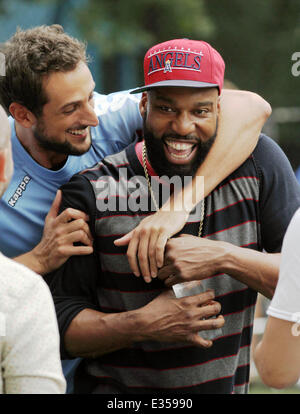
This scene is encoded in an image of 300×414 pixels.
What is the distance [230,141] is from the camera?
100 inches

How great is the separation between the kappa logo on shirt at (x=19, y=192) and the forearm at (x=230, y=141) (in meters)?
0.58

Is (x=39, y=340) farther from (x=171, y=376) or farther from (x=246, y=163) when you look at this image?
(x=246, y=163)

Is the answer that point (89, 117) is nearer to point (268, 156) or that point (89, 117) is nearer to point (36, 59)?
point (36, 59)

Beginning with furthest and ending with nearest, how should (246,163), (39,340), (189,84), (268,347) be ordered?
(246,163) < (189,84) < (268,347) < (39,340)

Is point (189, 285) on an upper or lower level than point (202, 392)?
upper

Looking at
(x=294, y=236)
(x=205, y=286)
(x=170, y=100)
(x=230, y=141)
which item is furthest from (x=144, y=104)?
(x=294, y=236)

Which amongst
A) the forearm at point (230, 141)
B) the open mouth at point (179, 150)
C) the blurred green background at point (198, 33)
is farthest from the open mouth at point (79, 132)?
the blurred green background at point (198, 33)

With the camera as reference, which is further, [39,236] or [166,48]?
[39,236]

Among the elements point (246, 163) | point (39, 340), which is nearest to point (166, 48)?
point (246, 163)

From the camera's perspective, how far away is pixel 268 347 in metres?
1.89

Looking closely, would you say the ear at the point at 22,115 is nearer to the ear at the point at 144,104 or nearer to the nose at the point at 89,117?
the nose at the point at 89,117

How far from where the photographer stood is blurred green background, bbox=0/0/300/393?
10953mm

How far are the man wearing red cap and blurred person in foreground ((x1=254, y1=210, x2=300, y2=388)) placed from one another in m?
0.45

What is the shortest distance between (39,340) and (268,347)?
659 mm
